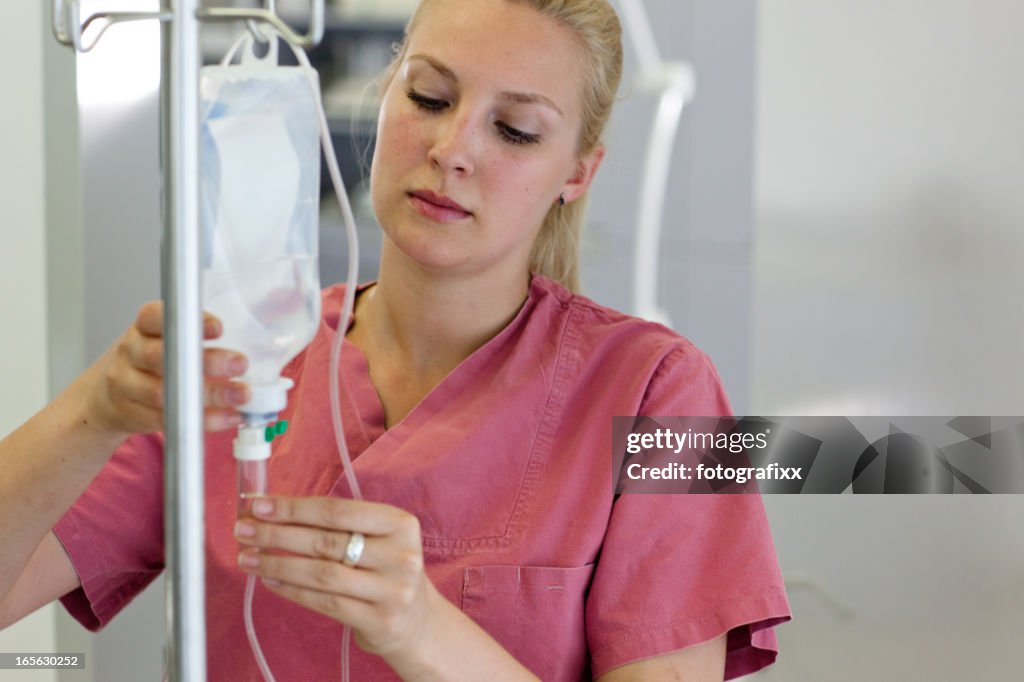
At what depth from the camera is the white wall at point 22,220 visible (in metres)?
1.15

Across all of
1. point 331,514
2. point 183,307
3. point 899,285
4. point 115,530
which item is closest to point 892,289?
point 899,285

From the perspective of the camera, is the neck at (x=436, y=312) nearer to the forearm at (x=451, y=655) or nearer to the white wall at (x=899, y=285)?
the forearm at (x=451, y=655)

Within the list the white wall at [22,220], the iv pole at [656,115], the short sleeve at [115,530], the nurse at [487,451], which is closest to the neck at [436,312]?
the nurse at [487,451]

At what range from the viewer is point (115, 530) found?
106cm

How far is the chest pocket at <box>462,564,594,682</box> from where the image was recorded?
95 cm

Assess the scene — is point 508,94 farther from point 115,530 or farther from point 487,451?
point 115,530

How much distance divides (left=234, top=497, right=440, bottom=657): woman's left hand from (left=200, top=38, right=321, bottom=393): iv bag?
0.09 m

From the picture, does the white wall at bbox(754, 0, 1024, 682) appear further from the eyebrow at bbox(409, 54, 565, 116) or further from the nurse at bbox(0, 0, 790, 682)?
the eyebrow at bbox(409, 54, 565, 116)

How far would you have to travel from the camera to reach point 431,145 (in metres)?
0.98

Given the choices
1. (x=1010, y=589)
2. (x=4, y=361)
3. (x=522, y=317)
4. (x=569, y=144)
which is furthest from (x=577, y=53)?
(x=1010, y=589)

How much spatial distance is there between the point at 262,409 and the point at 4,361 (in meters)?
0.66

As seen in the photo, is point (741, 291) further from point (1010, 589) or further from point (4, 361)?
point (4, 361)

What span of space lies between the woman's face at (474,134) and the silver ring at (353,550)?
0.34 meters

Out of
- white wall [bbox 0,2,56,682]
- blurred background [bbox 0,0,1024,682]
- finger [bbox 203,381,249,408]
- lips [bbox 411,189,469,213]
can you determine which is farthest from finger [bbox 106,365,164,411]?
blurred background [bbox 0,0,1024,682]
